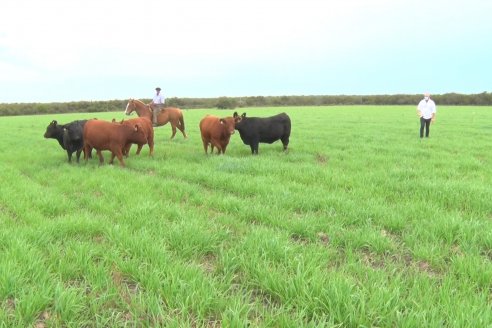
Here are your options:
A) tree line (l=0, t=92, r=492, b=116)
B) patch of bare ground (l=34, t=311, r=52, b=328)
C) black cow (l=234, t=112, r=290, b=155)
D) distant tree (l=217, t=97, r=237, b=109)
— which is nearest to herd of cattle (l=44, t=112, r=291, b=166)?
black cow (l=234, t=112, r=290, b=155)

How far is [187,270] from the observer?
3396 mm

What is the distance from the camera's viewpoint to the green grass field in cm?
282

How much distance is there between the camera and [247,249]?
395cm

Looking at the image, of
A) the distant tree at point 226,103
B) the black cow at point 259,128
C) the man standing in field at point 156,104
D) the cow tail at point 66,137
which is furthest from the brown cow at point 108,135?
the distant tree at point 226,103

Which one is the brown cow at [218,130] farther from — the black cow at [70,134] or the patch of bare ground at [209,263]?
the patch of bare ground at [209,263]

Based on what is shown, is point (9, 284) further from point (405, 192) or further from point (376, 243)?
point (405, 192)

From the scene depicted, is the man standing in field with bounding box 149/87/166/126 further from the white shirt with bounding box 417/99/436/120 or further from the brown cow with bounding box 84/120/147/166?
the white shirt with bounding box 417/99/436/120

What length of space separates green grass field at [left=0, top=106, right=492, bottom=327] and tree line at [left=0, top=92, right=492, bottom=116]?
4962 centimetres

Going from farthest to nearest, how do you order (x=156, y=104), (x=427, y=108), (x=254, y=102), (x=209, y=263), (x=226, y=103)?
(x=254, y=102)
(x=226, y=103)
(x=156, y=104)
(x=427, y=108)
(x=209, y=263)

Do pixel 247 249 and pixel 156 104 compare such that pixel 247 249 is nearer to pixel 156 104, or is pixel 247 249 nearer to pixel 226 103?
pixel 156 104

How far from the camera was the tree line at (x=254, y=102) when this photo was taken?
2132 inches

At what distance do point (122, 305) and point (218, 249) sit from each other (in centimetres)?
131

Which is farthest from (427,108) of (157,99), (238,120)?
(157,99)

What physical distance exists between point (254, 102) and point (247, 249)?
58.7 m
